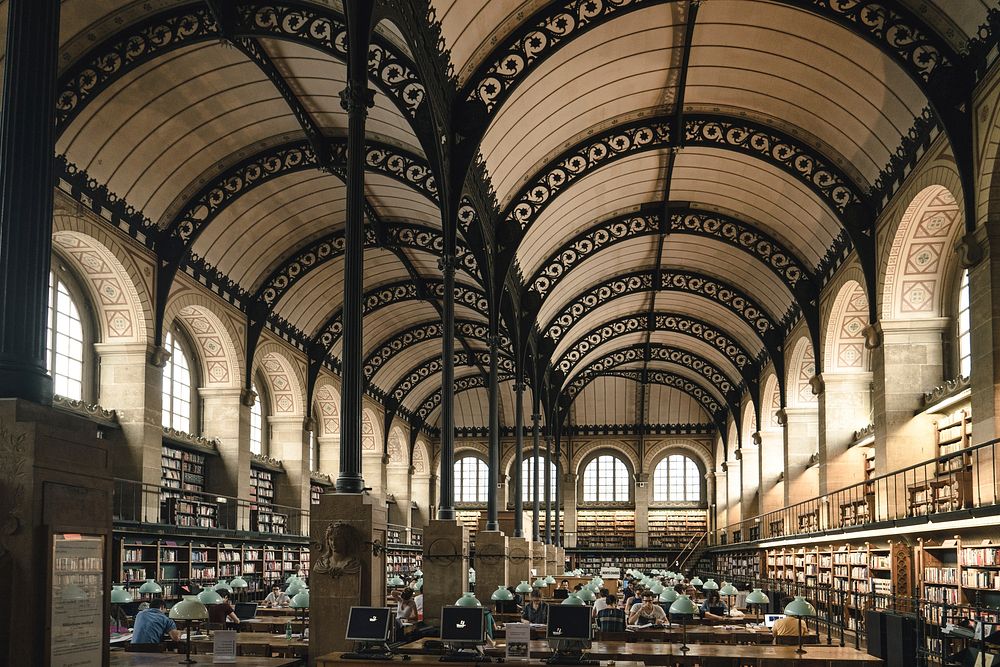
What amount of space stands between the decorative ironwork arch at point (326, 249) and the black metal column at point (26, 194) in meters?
18.6

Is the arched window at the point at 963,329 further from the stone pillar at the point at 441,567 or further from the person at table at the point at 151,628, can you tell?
the person at table at the point at 151,628

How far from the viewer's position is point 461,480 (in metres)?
48.8

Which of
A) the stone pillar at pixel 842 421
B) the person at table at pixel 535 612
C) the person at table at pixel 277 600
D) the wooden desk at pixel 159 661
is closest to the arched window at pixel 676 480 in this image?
the stone pillar at pixel 842 421

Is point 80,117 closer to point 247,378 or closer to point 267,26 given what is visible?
point 267,26

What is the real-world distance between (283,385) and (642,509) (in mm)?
23677

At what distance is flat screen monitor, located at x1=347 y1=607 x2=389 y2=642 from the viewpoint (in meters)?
9.08

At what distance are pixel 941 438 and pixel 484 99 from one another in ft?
34.1

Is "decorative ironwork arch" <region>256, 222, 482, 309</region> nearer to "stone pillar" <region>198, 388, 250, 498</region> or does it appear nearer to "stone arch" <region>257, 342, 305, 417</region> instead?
"stone pillar" <region>198, 388, 250, 498</region>

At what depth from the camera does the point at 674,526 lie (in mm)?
46688

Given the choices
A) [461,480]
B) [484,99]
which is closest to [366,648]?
[484,99]

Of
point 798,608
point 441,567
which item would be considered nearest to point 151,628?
point 441,567

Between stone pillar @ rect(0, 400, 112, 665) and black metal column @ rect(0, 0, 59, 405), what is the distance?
0.64ft

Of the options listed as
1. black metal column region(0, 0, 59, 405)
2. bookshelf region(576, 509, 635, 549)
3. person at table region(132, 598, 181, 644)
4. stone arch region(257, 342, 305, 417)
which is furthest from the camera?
bookshelf region(576, 509, 635, 549)

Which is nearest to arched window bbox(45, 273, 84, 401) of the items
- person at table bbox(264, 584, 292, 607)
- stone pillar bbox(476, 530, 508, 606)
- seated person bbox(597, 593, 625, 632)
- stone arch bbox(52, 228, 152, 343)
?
stone arch bbox(52, 228, 152, 343)
